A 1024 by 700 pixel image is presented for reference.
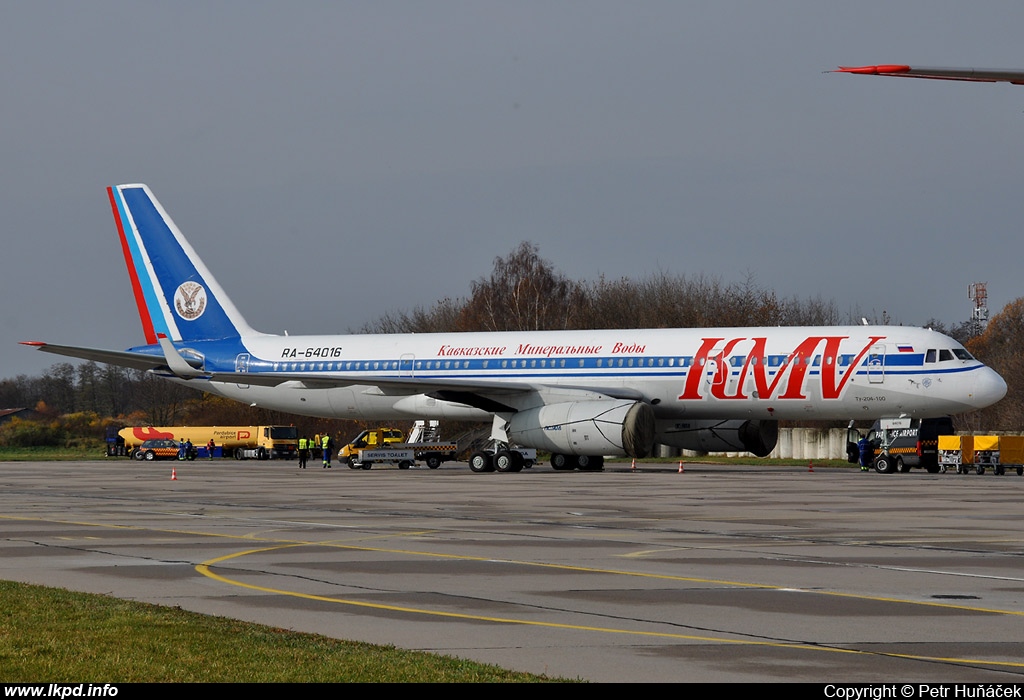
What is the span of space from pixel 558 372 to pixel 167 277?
57.6ft

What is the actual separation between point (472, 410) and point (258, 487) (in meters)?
12.6

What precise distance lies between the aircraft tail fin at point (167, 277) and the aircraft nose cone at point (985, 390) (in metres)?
26.5

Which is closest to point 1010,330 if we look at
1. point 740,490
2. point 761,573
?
point 740,490

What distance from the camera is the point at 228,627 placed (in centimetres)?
1016

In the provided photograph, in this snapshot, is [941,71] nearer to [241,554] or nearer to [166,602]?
[166,602]

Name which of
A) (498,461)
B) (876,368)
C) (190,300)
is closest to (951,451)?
(876,368)

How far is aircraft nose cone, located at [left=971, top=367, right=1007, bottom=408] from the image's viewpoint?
129ft

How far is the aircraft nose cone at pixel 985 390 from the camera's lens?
39219 millimetres

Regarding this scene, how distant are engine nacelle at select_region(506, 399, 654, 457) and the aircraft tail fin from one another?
14698 millimetres

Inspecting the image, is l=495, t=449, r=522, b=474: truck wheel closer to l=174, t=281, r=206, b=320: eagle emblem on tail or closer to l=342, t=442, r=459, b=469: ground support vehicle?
l=342, t=442, r=459, b=469: ground support vehicle

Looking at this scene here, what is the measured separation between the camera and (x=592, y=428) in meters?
40.2

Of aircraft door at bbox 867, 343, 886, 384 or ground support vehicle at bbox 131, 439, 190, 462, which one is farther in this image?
ground support vehicle at bbox 131, 439, 190, 462

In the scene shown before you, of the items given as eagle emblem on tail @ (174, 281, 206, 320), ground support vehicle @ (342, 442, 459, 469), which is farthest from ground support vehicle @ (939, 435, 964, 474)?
eagle emblem on tail @ (174, 281, 206, 320)

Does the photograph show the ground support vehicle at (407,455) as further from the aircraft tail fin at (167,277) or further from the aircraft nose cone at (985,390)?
the aircraft nose cone at (985,390)
